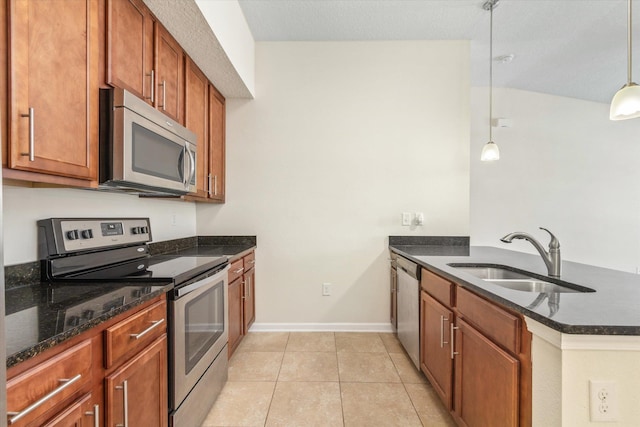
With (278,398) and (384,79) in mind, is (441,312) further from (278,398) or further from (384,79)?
(384,79)

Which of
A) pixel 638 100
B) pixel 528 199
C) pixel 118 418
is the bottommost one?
pixel 118 418

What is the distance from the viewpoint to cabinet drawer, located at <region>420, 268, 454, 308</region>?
5.62ft

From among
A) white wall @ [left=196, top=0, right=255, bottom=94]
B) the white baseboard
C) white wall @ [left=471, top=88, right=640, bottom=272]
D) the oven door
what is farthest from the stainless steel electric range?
white wall @ [left=471, top=88, right=640, bottom=272]

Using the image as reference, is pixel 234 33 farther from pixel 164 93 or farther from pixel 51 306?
pixel 51 306

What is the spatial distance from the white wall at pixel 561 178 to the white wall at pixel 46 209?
3714 mm

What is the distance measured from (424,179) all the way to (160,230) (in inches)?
96.7

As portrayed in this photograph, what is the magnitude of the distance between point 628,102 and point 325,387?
7.91 feet

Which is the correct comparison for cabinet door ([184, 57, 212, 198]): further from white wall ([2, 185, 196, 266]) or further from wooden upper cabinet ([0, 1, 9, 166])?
wooden upper cabinet ([0, 1, 9, 166])

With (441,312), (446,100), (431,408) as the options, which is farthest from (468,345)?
(446,100)

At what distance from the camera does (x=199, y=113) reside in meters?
2.51

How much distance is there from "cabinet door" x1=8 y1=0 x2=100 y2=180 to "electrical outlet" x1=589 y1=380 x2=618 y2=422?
1.91 metres

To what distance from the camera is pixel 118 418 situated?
3.43ft

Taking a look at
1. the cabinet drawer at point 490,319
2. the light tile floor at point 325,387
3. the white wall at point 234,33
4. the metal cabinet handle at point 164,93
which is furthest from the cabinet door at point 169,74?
the cabinet drawer at point 490,319

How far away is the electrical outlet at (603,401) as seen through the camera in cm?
93
